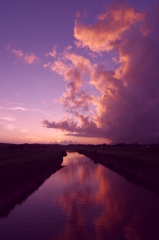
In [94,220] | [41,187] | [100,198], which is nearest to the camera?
[94,220]

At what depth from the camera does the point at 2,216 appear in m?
20.6

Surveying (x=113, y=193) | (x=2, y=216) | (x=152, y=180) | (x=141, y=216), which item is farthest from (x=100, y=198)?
(x=152, y=180)

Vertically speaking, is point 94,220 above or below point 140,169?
below

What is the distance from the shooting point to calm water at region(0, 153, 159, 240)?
51.9 ft

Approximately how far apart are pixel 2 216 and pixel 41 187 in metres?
14.3

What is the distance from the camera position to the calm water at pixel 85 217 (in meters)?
15.8

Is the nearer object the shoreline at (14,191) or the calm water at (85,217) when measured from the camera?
the calm water at (85,217)

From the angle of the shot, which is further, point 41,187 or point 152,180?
point 152,180

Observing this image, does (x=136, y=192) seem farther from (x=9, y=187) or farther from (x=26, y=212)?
(x=9, y=187)

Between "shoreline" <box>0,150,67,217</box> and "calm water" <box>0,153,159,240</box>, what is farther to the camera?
"shoreline" <box>0,150,67,217</box>

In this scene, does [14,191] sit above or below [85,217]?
above

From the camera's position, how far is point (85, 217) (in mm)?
19125

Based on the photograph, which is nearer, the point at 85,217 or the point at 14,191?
the point at 85,217

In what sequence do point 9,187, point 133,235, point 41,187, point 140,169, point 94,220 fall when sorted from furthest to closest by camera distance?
point 140,169, point 41,187, point 9,187, point 94,220, point 133,235
